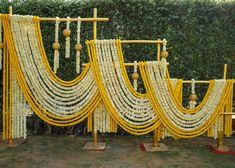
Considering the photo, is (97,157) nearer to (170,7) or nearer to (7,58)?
(7,58)

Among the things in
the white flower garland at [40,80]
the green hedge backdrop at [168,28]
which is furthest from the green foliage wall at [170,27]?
the white flower garland at [40,80]

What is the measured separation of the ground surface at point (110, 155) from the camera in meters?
4.92

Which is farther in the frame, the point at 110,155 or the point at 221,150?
the point at 221,150

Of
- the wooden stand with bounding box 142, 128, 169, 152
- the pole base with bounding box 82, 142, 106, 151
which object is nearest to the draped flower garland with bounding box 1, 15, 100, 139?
the pole base with bounding box 82, 142, 106, 151

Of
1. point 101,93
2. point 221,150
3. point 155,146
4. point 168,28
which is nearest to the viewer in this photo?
point 101,93

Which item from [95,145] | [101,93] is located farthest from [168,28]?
[95,145]

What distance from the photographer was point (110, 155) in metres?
5.41

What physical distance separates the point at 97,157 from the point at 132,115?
924 millimetres

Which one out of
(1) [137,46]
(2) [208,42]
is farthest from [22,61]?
(2) [208,42]

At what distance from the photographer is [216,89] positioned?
219 inches

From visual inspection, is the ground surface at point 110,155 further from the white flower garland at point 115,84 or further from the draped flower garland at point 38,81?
the white flower garland at point 115,84

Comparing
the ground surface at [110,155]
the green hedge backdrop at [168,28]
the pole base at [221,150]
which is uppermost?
the green hedge backdrop at [168,28]

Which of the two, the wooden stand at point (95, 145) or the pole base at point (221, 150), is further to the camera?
the wooden stand at point (95, 145)

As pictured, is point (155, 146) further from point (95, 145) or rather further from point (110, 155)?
point (95, 145)
